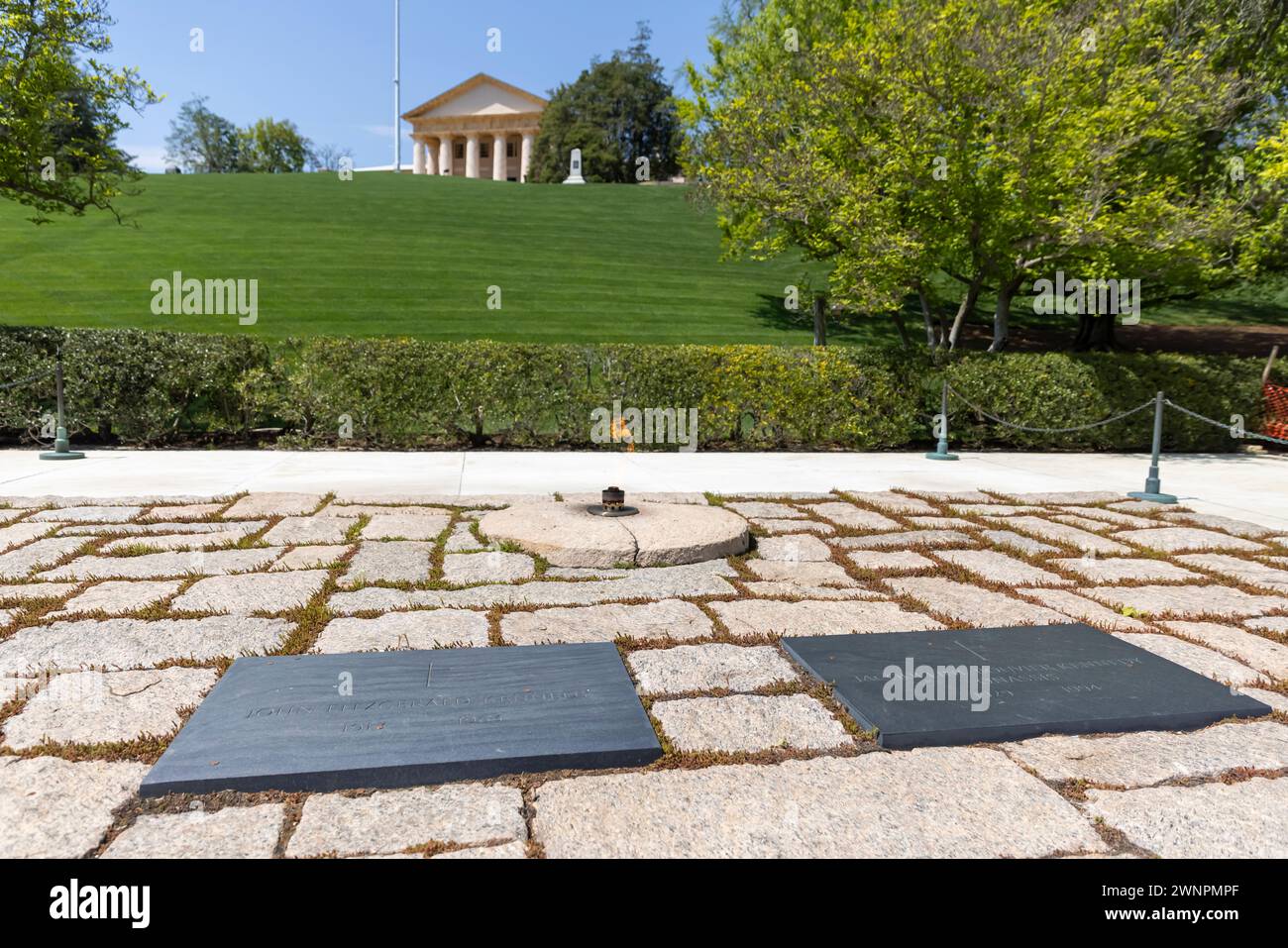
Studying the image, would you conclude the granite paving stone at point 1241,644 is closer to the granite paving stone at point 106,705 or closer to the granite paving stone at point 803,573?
the granite paving stone at point 803,573

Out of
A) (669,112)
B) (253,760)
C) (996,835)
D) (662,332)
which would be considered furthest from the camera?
(669,112)

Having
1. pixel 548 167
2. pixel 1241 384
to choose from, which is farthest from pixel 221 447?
pixel 548 167

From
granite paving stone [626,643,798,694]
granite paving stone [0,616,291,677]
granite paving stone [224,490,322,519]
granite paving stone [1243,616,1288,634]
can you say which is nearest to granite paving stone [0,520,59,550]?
granite paving stone [224,490,322,519]

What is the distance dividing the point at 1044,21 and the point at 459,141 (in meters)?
74.4

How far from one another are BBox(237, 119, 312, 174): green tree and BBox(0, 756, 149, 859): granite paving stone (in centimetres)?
8573

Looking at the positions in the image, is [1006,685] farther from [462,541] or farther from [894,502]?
[894,502]

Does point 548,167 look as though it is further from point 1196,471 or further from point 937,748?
point 937,748

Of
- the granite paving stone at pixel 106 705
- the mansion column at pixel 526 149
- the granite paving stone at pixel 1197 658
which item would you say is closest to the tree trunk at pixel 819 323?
the granite paving stone at pixel 1197 658

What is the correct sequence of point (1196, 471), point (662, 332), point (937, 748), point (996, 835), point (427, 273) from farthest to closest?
point (427, 273) < point (662, 332) < point (1196, 471) < point (937, 748) < point (996, 835)

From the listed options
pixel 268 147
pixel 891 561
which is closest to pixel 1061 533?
pixel 891 561

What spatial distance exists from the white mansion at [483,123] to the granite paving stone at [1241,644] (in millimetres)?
73208

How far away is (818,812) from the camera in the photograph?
2.32m

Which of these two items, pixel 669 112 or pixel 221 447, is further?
pixel 669 112

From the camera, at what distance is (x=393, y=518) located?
596 cm
